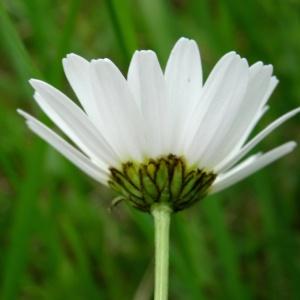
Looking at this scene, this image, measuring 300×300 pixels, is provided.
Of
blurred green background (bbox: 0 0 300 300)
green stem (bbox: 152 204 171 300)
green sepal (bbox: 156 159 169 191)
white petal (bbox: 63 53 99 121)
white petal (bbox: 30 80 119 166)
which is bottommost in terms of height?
green stem (bbox: 152 204 171 300)

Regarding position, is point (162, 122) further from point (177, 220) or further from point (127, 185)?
point (177, 220)

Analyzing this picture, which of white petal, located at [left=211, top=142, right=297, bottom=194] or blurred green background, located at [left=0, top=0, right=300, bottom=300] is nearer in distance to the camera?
white petal, located at [left=211, top=142, right=297, bottom=194]

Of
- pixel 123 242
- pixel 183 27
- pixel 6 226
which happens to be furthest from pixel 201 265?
pixel 183 27

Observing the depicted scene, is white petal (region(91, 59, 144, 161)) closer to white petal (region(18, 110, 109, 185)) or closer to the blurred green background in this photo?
white petal (region(18, 110, 109, 185))

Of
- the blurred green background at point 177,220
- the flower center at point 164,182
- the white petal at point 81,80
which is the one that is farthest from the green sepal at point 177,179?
the blurred green background at point 177,220

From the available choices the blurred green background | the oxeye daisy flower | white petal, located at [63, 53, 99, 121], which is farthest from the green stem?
the blurred green background

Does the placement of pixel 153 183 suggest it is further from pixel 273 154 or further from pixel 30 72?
pixel 30 72
